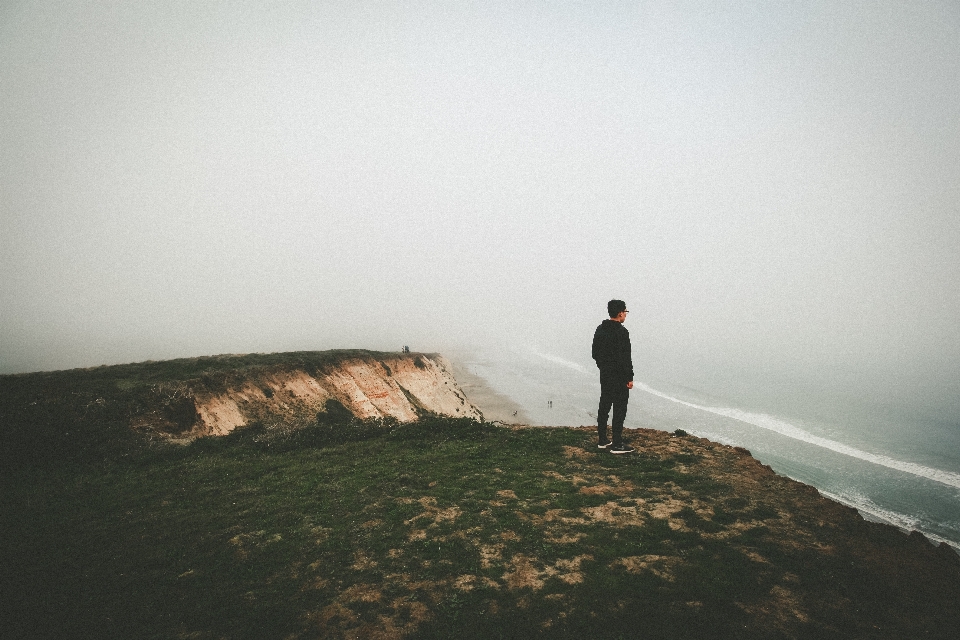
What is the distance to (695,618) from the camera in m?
3.92

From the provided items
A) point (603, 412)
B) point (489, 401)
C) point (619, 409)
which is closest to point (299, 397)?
point (603, 412)

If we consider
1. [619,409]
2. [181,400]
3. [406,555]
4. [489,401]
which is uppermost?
[619,409]

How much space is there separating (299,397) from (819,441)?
54.8 metres

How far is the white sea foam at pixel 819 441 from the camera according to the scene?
3394 cm

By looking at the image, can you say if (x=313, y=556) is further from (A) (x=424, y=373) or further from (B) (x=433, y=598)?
(A) (x=424, y=373)

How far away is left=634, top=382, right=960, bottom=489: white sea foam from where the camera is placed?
111ft

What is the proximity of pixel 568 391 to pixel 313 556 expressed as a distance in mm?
61272

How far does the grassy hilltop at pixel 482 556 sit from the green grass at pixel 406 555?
3cm

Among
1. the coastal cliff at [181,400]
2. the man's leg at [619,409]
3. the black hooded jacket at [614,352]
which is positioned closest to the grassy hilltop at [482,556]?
the man's leg at [619,409]

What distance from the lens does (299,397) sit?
25.7 meters

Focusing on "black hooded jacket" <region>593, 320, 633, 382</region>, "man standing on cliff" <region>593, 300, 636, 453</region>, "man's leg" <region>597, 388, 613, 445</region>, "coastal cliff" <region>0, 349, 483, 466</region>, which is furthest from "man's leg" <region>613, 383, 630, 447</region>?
"coastal cliff" <region>0, 349, 483, 466</region>

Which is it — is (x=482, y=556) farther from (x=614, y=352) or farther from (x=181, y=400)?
(x=181, y=400)

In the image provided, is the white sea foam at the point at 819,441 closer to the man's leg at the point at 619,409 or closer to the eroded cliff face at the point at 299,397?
the eroded cliff face at the point at 299,397

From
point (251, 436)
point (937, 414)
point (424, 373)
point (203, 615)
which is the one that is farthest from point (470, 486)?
point (937, 414)
